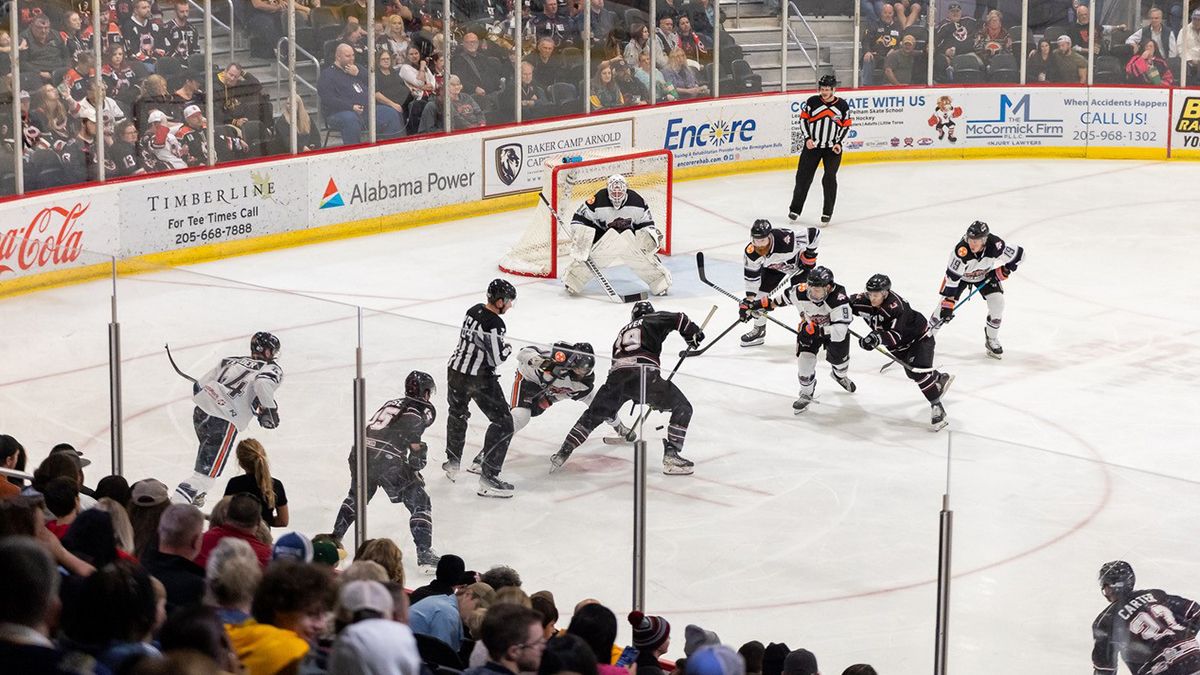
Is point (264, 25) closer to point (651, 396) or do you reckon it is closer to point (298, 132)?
point (298, 132)

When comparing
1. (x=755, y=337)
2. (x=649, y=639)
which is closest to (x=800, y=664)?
(x=649, y=639)

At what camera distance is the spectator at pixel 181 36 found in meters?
13.6

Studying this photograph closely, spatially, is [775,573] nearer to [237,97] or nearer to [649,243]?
[649,243]

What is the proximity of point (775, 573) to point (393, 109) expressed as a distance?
9.91 m

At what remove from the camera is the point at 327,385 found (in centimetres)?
702

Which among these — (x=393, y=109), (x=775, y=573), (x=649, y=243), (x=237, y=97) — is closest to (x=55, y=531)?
(x=775, y=573)

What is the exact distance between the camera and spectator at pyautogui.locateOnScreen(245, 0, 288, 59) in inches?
560

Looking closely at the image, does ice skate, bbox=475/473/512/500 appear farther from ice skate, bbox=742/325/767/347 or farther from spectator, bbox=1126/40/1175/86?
spectator, bbox=1126/40/1175/86

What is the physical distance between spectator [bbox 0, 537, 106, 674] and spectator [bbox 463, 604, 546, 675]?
0.99 meters

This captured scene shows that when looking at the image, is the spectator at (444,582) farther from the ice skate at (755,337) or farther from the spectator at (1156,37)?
the spectator at (1156,37)

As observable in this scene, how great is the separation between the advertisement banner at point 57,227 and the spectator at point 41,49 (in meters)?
0.89

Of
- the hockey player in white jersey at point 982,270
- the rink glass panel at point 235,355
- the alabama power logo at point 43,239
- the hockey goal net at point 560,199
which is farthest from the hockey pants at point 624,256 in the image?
the rink glass panel at point 235,355

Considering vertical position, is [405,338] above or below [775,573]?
above

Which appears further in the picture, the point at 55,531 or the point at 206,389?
the point at 206,389
